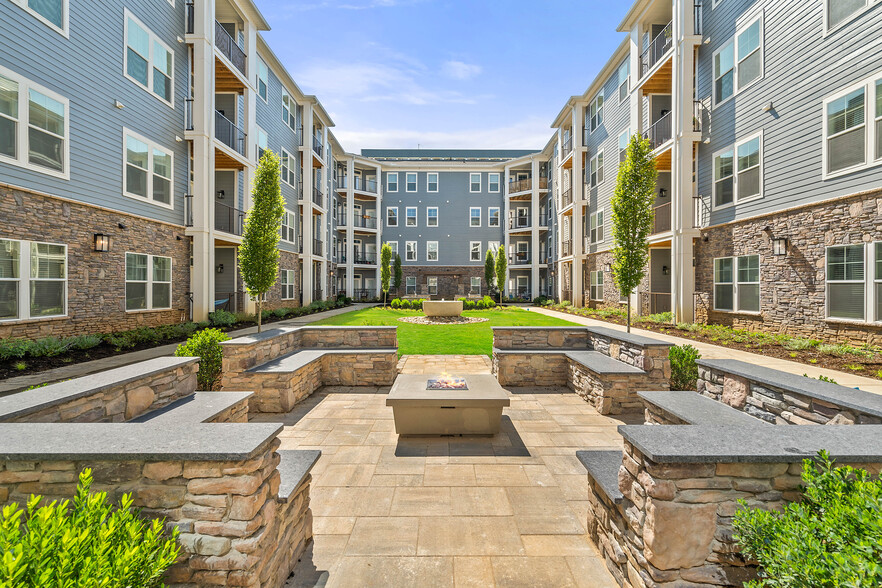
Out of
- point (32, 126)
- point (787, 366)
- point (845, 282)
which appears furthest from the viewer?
point (845, 282)

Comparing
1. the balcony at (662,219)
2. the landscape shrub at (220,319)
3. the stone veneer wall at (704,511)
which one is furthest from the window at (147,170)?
the balcony at (662,219)

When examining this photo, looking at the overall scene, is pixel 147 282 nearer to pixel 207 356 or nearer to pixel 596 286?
pixel 207 356

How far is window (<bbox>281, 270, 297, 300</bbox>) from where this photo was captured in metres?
19.5

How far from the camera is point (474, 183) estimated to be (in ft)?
111

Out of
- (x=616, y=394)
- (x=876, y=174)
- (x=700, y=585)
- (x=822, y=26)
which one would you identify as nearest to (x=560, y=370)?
(x=616, y=394)

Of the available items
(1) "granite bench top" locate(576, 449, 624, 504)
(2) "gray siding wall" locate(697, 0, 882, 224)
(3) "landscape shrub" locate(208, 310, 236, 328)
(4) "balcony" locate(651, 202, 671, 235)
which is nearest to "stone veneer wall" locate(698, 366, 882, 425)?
(1) "granite bench top" locate(576, 449, 624, 504)

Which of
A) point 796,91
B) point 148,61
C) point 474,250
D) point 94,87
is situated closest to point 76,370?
point 94,87

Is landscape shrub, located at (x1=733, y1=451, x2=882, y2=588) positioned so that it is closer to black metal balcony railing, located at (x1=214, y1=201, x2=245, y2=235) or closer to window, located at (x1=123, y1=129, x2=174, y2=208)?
window, located at (x1=123, y1=129, x2=174, y2=208)

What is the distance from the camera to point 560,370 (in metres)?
7.66

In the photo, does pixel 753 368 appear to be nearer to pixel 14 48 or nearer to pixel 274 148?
pixel 14 48

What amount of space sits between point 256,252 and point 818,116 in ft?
47.0

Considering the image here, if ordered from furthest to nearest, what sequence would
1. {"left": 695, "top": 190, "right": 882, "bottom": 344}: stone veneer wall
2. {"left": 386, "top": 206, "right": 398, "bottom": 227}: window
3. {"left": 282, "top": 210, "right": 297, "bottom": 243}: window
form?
{"left": 386, "top": 206, "right": 398, "bottom": 227}: window, {"left": 282, "top": 210, "right": 297, "bottom": 243}: window, {"left": 695, "top": 190, "right": 882, "bottom": 344}: stone veneer wall

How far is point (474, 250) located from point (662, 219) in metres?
19.9

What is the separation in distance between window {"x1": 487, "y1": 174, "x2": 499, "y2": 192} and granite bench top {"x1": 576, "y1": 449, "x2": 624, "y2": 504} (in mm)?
32442
